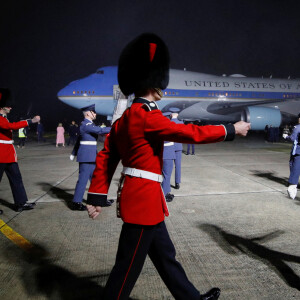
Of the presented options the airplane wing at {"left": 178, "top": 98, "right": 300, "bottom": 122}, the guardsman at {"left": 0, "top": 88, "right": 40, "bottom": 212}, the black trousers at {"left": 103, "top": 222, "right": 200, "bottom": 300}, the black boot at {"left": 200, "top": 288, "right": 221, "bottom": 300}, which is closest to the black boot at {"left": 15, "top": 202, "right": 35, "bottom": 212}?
the guardsman at {"left": 0, "top": 88, "right": 40, "bottom": 212}

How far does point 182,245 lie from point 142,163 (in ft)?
6.28

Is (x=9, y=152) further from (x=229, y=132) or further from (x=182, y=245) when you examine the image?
(x=229, y=132)

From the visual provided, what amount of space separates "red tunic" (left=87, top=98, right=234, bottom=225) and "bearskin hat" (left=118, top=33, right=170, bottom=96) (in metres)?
0.18

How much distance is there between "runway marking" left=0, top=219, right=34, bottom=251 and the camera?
10.9 ft

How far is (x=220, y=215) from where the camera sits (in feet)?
14.3

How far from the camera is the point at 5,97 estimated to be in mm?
4406

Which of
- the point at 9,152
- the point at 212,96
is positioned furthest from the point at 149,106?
the point at 212,96

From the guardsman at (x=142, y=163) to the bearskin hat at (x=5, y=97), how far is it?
3.12 m

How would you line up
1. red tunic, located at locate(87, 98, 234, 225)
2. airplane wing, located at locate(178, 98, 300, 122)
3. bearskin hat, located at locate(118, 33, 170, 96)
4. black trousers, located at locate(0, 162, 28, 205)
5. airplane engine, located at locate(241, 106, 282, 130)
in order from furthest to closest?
airplane wing, located at locate(178, 98, 300, 122)
airplane engine, located at locate(241, 106, 282, 130)
black trousers, located at locate(0, 162, 28, 205)
bearskin hat, located at locate(118, 33, 170, 96)
red tunic, located at locate(87, 98, 234, 225)

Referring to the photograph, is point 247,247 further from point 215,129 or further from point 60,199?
point 60,199

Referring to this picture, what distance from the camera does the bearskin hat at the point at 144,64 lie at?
192 cm

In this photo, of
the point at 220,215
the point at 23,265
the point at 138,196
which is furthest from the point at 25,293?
the point at 220,215

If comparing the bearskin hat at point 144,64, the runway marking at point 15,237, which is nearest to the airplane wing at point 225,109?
the runway marking at point 15,237

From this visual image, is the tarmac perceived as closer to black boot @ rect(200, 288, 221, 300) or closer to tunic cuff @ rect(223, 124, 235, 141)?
black boot @ rect(200, 288, 221, 300)
